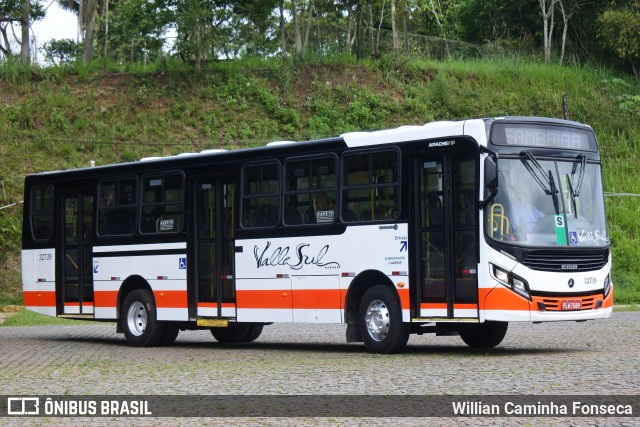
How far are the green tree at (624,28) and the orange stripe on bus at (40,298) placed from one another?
29605 millimetres

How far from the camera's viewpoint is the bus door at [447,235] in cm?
1758

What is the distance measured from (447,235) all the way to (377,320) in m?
1.89

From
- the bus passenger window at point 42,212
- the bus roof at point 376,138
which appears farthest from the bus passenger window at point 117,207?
the bus passenger window at point 42,212

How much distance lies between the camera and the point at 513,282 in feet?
56.2

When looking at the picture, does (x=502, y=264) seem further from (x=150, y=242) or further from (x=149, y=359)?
(x=150, y=242)

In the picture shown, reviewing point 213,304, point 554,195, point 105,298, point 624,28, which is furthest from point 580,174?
point 624,28

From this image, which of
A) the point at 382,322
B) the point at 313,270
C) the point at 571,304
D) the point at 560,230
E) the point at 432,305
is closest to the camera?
the point at 571,304

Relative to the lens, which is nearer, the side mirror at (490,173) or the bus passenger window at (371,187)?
the side mirror at (490,173)

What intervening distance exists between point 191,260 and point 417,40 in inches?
1480

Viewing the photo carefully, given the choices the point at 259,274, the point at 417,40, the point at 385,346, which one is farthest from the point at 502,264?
the point at 417,40

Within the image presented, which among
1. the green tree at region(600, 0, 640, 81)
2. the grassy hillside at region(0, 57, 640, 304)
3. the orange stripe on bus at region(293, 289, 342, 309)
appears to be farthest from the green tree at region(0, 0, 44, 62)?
the orange stripe on bus at region(293, 289, 342, 309)

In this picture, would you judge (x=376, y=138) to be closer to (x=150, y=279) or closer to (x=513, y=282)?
A: (x=513, y=282)

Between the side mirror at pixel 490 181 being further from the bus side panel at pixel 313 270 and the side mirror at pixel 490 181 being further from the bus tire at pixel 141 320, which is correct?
the bus tire at pixel 141 320

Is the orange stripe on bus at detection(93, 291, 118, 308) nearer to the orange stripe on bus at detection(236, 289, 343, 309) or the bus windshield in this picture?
the orange stripe on bus at detection(236, 289, 343, 309)
